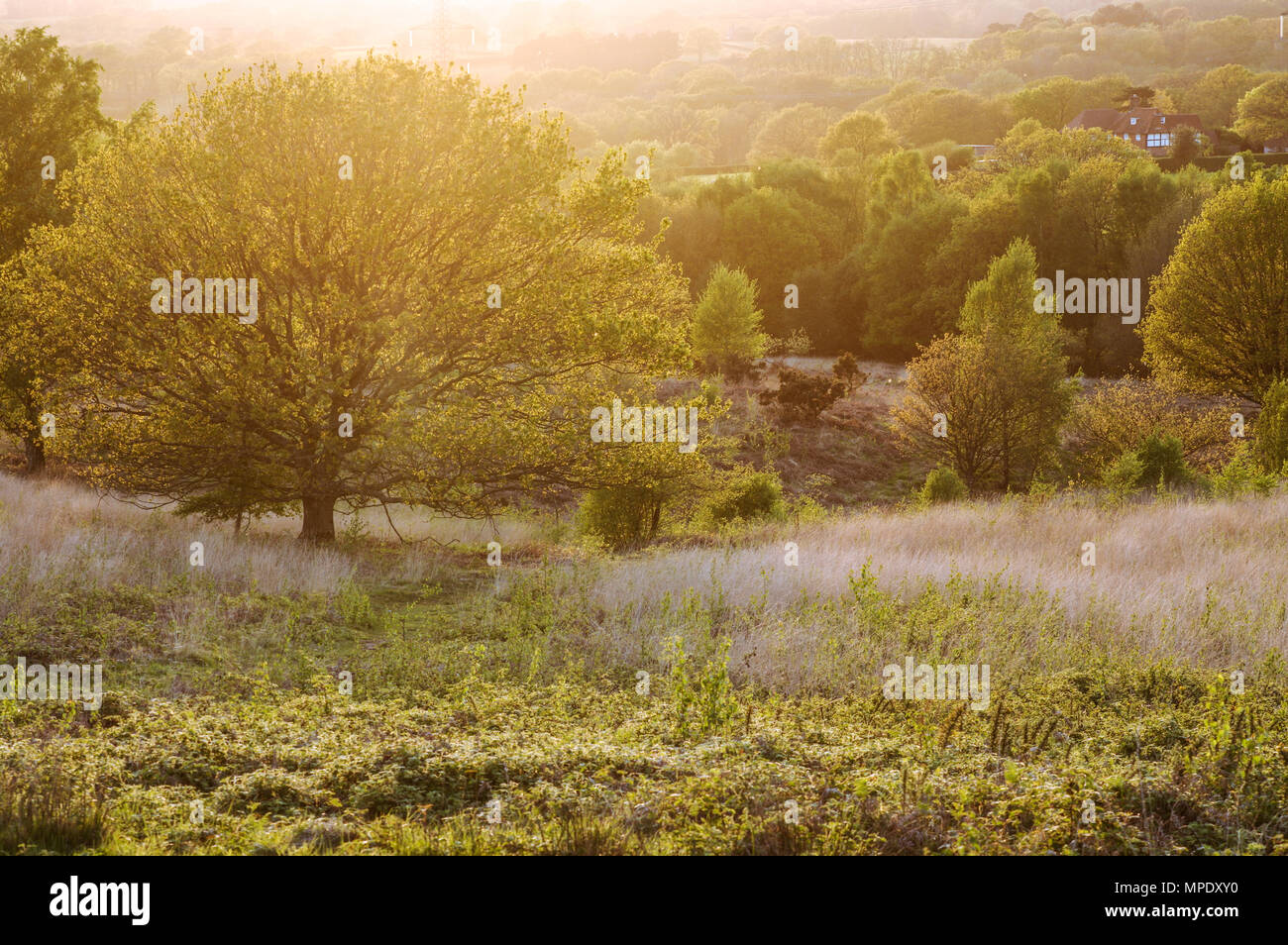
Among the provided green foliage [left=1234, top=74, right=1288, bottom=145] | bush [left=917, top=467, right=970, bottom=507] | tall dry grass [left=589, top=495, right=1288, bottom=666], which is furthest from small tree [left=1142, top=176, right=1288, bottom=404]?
green foliage [left=1234, top=74, right=1288, bottom=145]

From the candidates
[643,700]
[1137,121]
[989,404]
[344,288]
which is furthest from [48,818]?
[1137,121]

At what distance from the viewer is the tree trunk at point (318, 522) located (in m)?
17.4

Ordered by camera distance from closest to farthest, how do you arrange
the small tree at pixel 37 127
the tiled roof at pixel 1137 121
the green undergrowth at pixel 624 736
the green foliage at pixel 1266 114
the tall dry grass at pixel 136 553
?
the green undergrowth at pixel 624 736 → the tall dry grass at pixel 136 553 → the small tree at pixel 37 127 → the green foliage at pixel 1266 114 → the tiled roof at pixel 1137 121

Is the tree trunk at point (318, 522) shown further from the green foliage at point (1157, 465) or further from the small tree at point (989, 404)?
the green foliage at point (1157, 465)

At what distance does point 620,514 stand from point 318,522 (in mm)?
6558

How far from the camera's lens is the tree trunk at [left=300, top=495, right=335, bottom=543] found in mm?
17422

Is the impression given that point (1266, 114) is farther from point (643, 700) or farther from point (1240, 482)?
point (643, 700)

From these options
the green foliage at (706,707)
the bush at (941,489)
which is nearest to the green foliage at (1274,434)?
the bush at (941,489)

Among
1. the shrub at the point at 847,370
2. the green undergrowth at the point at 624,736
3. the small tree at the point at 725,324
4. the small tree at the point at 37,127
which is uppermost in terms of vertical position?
the small tree at the point at 37,127

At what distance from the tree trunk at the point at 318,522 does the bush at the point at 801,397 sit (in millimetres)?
26726

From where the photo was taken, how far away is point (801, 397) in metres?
42.1

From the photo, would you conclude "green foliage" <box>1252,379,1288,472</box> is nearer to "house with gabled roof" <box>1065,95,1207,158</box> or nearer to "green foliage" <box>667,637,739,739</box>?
"green foliage" <box>667,637,739,739</box>

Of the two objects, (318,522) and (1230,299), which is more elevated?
(1230,299)
